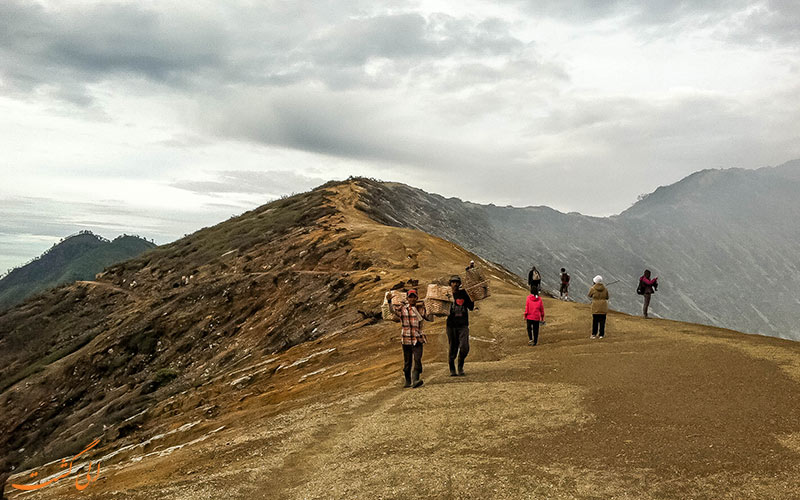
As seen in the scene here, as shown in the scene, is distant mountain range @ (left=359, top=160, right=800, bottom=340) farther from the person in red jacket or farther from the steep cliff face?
the person in red jacket

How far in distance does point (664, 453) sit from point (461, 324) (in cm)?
558

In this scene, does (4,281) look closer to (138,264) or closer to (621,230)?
(138,264)

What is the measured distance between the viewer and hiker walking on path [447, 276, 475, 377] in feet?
39.5

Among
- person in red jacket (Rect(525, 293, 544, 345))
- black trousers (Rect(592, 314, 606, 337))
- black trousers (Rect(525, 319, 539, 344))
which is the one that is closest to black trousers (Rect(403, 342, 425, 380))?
person in red jacket (Rect(525, 293, 544, 345))

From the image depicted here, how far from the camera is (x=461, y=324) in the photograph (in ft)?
39.9

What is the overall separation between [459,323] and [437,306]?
2.06 ft

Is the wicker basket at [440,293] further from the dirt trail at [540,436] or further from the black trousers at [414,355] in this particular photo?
the dirt trail at [540,436]

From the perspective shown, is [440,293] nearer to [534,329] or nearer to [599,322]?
[534,329]

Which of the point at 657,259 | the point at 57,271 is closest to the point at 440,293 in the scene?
the point at 657,259

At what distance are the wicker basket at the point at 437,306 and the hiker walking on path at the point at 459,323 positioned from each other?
19 centimetres

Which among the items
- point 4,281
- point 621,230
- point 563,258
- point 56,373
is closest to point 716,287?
point 621,230

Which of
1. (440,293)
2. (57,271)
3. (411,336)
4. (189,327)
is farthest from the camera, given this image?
(57,271)

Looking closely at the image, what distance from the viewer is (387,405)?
35.0 feet

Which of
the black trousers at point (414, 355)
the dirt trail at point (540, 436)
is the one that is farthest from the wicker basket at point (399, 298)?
the dirt trail at point (540, 436)
